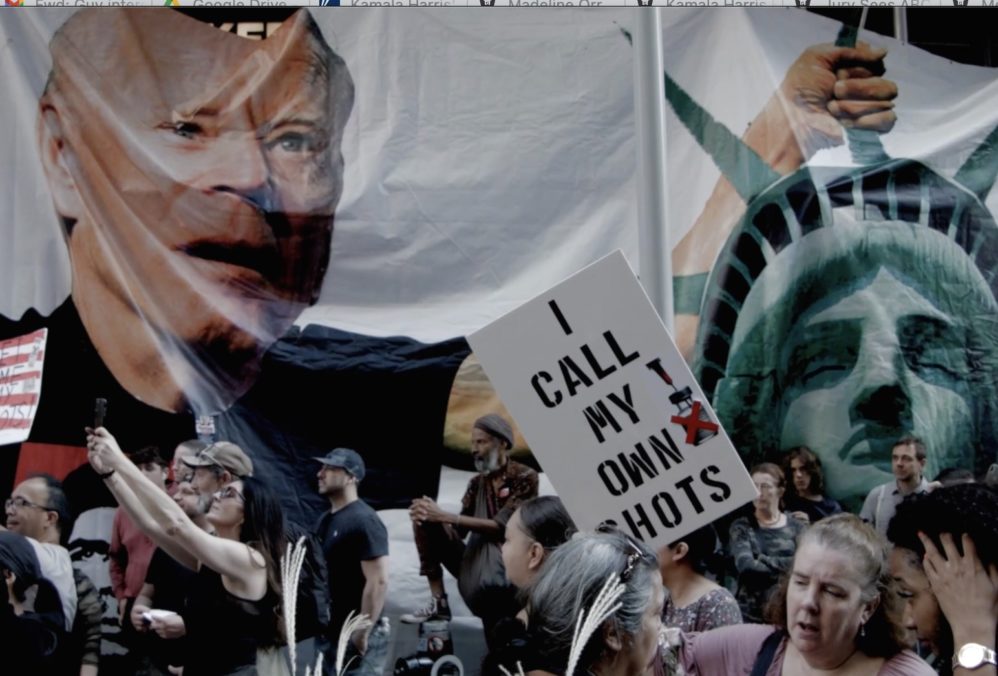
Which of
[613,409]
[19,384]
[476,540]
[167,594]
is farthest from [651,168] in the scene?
[19,384]

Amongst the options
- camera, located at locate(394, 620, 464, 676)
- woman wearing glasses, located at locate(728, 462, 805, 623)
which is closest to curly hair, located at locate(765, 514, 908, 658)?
woman wearing glasses, located at locate(728, 462, 805, 623)

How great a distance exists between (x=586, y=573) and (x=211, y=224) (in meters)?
3.62

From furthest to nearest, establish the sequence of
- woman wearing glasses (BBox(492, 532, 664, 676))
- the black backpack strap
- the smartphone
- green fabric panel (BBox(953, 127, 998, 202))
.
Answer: green fabric panel (BBox(953, 127, 998, 202)) < the smartphone < the black backpack strap < woman wearing glasses (BBox(492, 532, 664, 676))

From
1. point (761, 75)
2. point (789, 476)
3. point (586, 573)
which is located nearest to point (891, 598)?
point (586, 573)

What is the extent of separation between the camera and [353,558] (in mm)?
5328

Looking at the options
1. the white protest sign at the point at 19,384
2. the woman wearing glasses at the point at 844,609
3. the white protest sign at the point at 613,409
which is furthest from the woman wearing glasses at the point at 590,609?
the white protest sign at the point at 19,384

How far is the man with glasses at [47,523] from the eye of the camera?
17.0 ft

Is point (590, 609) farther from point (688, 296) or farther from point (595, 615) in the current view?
point (688, 296)

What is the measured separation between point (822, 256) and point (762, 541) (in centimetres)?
113

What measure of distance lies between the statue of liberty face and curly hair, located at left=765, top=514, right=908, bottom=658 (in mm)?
2974

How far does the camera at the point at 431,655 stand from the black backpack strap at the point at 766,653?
280 cm

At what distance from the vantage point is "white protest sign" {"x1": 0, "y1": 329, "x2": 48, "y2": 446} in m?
5.27

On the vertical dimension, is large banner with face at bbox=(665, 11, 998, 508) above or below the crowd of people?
above

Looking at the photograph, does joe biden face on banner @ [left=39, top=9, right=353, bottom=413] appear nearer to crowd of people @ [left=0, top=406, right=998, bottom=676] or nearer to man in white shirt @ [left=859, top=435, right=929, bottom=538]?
crowd of people @ [left=0, top=406, right=998, bottom=676]
